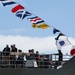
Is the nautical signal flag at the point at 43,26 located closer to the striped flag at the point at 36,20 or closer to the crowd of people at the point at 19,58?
the striped flag at the point at 36,20

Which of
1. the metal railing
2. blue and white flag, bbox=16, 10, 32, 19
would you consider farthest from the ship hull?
blue and white flag, bbox=16, 10, 32, 19

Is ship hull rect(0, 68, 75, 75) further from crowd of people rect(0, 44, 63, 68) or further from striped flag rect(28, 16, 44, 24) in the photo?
striped flag rect(28, 16, 44, 24)

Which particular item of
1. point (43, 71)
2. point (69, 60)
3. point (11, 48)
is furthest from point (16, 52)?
point (69, 60)

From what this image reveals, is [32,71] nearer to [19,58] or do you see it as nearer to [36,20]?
[19,58]

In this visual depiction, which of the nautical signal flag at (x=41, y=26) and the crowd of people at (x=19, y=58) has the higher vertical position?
the nautical signal flag at (x=41, y=26)

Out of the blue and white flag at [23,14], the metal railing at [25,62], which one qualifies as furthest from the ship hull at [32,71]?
the blue and white flag at [23,14]

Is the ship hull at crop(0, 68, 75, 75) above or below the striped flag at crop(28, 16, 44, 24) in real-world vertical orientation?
below

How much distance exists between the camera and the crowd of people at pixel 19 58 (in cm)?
1550

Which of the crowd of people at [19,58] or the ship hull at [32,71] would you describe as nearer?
the ship hull at [32,71]

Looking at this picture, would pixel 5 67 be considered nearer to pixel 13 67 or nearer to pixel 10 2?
pixel 13 67

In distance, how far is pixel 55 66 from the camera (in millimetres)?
15734

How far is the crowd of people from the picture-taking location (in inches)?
610

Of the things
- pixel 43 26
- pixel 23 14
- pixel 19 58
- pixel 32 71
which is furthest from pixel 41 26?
pixel 32 71

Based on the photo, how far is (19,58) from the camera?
15852 mm
